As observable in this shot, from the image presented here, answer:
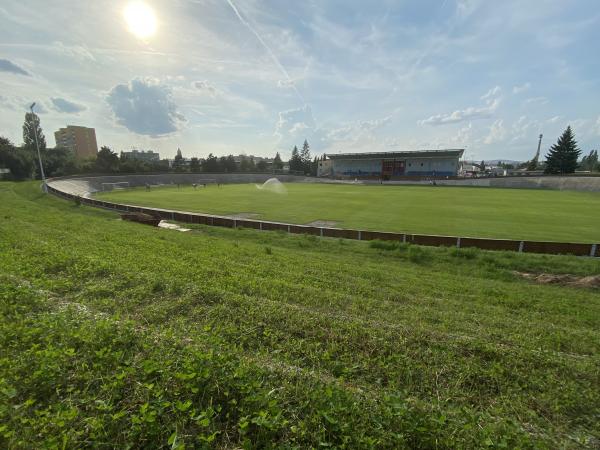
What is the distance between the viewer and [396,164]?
9056 cm

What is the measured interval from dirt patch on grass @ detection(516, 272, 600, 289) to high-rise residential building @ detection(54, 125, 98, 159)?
5924 inches

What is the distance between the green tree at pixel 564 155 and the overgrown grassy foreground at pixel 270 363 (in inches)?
3187

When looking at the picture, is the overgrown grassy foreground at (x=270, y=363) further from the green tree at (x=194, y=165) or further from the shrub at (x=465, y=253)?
the green tree at (x=194, y=165)

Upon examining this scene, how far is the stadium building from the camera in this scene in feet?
274

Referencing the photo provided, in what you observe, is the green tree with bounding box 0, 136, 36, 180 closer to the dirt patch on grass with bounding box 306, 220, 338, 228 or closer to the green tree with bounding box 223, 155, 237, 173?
the green tree with bounding box 223, 155, 237, 173

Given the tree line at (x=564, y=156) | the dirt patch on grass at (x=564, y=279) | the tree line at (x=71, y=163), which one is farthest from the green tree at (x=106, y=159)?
the tree line at (x=564, y=156)

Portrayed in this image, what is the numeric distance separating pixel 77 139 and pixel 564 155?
16701cm

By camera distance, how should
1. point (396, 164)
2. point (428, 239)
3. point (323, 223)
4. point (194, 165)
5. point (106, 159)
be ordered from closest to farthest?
point (428, 239), point (323, 223), point (106, 159), point (194, 165), point (396, 164)

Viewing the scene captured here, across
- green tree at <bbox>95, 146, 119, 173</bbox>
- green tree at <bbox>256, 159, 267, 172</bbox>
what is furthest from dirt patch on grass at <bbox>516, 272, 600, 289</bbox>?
green tree at <bbox>256, 159, 267, 172</bbox>

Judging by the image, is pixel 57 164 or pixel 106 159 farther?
pixel 106 159

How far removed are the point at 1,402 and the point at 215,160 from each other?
98.9m

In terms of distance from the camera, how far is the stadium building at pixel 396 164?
274ft

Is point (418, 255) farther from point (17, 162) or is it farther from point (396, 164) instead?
point (396, 164)

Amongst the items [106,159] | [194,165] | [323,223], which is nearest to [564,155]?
[323,223]
